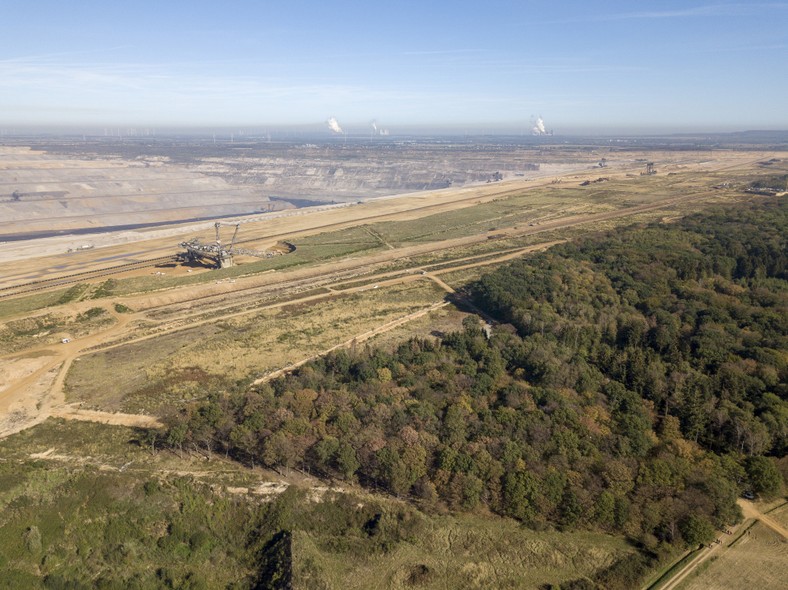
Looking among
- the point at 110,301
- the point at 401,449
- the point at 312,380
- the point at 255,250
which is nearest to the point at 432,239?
the point at 255,250

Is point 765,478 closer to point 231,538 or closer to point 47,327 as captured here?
point 231,538

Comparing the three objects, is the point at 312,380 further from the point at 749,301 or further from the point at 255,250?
the point at 255,250

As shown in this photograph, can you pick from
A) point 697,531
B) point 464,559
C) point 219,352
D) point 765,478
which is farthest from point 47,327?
point 765,478

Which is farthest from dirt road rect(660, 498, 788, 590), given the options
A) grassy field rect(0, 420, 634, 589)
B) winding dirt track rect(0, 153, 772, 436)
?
winding dirt track rect(0, 153, 772, 436)

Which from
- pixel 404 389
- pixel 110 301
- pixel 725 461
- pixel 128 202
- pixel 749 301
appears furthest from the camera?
pixel 128 202

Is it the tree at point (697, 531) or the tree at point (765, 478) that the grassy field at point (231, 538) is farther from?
the tree at point (765, 478)
